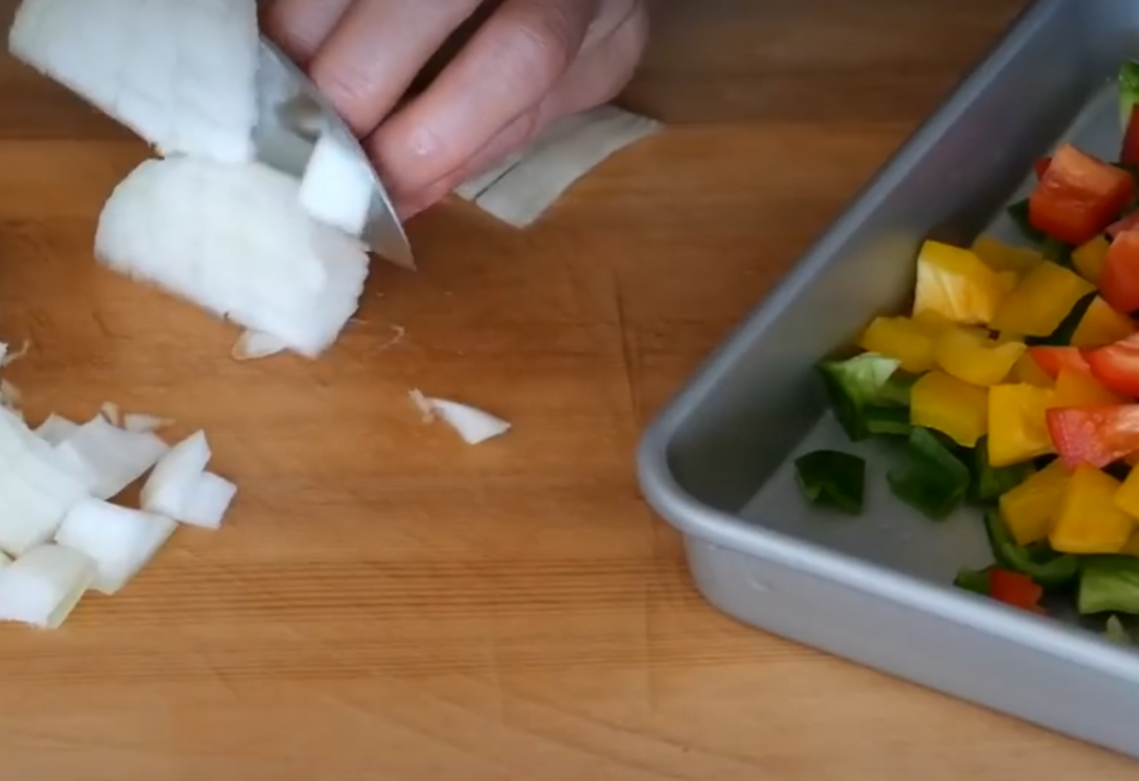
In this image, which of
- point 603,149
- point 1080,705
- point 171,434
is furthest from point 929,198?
point 171,434

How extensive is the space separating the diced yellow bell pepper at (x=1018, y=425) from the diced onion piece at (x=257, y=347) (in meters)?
0.42

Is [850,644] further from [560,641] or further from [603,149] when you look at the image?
[603,149]

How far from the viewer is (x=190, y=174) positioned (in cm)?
100

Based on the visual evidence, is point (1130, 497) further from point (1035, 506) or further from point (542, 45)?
point (542, 45)

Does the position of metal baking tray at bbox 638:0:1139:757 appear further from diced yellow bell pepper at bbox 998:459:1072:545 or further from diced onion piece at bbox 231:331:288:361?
diced onion piece at bbox 231:331:288:361

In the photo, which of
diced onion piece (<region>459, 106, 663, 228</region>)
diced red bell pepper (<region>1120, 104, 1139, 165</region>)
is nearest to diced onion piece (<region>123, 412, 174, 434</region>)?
diced onion piece (<region>459, 106, 663, 228</region>)

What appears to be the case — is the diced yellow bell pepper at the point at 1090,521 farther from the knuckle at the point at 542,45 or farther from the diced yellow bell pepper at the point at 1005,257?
the knuckle at the point at 542,45

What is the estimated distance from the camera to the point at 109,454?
0.94 m

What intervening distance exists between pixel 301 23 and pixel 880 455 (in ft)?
1.40

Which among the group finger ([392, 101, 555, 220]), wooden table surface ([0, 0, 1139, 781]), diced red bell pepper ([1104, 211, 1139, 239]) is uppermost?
finger ([392, 101, 555, 220])

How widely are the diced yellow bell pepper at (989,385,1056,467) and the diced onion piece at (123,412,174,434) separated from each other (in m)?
0.46

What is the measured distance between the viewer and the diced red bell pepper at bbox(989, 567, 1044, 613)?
0.81 meters

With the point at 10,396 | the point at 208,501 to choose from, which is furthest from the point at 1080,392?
the point at 10,396

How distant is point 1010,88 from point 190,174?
0.52 metres
